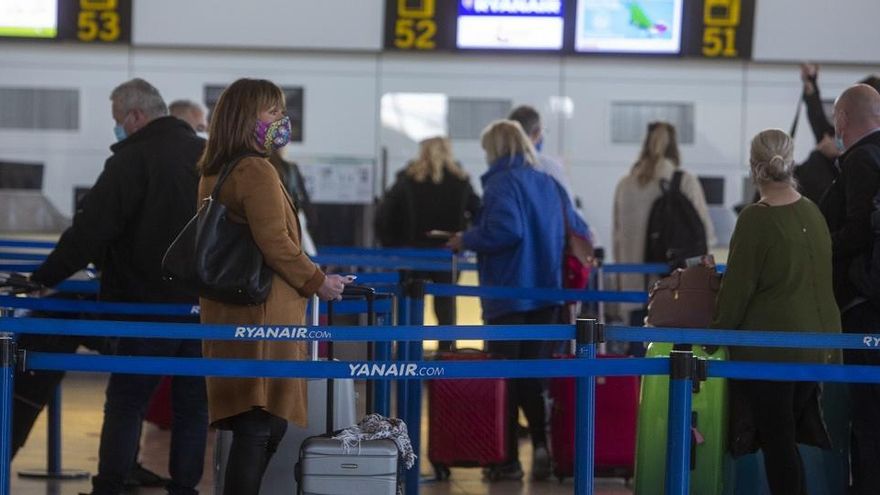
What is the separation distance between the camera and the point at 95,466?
25.5ft

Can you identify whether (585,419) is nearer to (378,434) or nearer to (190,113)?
(378,434)

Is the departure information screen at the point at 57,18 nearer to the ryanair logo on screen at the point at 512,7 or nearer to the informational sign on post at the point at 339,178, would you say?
the informational sign on post at the point at 339,178

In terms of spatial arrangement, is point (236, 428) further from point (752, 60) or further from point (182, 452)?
point (752, 60)

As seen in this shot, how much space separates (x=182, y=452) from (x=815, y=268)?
2.49 metres

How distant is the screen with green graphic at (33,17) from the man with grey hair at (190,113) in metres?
2.82

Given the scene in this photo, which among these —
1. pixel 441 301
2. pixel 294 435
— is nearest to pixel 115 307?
pixel 294 435

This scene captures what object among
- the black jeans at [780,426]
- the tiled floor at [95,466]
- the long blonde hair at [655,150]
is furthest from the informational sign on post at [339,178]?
the black jeans at [780,426]

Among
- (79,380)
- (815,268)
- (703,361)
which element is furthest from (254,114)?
(79,380)

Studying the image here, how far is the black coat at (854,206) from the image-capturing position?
19.8 ft

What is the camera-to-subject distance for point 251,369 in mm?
4789

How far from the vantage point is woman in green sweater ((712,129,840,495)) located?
5.67 m

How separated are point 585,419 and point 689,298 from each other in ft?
3.20

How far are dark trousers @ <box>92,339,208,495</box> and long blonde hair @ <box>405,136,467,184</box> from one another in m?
3.98

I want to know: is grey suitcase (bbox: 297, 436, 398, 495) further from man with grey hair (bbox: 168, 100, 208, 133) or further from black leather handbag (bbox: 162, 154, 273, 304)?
man with grey hair (bbox: 168, 100, 208, 133)
